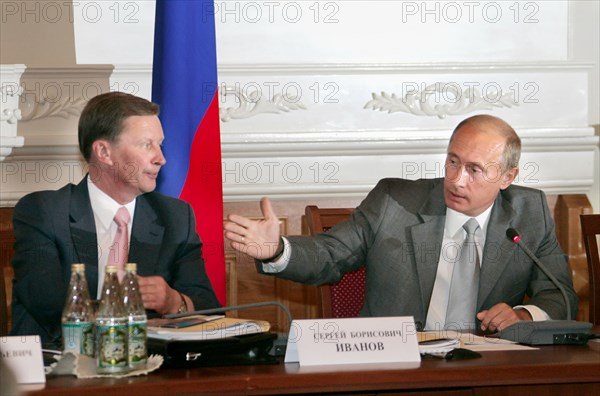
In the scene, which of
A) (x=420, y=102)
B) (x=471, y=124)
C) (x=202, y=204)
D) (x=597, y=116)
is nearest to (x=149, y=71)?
(x=202, y=204)

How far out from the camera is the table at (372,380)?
5.10ft

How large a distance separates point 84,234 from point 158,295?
372mm

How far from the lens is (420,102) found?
3.69 metres

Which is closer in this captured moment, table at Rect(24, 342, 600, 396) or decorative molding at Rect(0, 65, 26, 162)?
table at Rect(24, 342, 600, 396)

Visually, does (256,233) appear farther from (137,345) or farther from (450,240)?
(450,240)

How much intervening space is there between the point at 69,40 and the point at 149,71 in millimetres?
373

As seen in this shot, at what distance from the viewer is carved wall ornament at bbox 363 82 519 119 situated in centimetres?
370

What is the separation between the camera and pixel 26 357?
5.29 ft

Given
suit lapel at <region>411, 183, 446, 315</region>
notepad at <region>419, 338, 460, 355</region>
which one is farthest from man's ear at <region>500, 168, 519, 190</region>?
notepad at <region>419, 338, 460, 355</region>

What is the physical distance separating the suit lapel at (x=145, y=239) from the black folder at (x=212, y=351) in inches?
37.8

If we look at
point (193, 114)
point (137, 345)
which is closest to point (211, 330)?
point (137, 345)

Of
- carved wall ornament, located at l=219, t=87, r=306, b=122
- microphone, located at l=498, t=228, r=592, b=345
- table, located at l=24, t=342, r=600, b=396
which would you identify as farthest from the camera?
carved wall ornament, located at l=219, t=87, r=306, b=122

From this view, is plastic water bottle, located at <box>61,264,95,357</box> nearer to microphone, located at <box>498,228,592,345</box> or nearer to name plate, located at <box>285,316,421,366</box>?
name plate, located at <box>285,316,421,366</box>

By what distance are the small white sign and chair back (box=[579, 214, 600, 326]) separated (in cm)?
188
